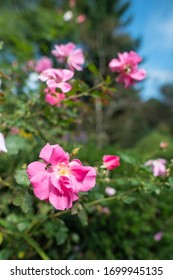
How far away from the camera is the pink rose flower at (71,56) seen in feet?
4.30

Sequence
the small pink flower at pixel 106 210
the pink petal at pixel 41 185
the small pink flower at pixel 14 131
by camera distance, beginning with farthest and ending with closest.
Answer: the small pink flower at pixel 106 210 → the small pink flower at pixel 14 131 → the pink petal at pixel 41 185

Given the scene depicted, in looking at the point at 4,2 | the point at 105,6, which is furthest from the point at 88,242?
the point at 105,6

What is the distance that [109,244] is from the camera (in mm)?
2146

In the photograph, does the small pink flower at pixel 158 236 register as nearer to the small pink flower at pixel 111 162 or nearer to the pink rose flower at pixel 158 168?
the pink rose flower at pixel 158 168

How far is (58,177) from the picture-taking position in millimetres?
815

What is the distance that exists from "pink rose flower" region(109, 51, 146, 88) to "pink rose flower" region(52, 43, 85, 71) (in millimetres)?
136

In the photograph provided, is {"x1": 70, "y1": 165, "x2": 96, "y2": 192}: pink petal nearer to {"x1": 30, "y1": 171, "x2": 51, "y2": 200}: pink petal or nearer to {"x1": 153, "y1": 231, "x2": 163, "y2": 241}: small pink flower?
{"x1": 30, "y1": 171, "x2": 51, "y2": 200}: pink petal

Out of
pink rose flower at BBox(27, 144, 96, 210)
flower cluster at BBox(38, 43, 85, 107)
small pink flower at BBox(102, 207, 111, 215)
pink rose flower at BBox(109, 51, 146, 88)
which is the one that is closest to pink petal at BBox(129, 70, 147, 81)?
pink rose flower at BBox(109, 51, 146, 88)

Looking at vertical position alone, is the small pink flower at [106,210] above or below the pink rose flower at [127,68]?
above

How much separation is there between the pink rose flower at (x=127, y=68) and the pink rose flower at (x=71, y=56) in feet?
0.45

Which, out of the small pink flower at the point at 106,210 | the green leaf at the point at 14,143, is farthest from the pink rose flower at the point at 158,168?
the small pink flower at the point at 106,210
